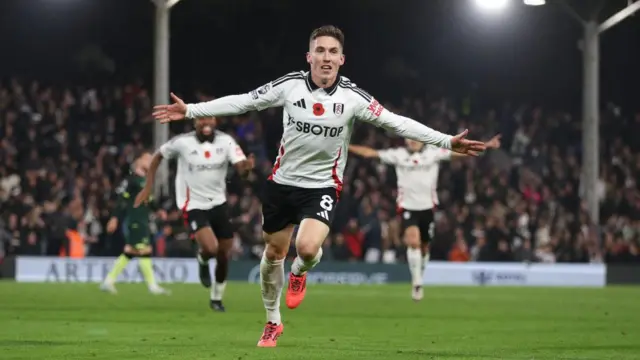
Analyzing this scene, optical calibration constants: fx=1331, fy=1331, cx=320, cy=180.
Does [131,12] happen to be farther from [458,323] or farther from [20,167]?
[458,323]

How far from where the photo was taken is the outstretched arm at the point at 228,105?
1061 centimetres

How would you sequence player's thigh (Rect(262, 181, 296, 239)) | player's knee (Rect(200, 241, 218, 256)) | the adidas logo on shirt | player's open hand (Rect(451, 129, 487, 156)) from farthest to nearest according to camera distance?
player's knee (Rect(200, 241, 218, 256)) → player's thigh (Rect(262, 181, 296, 239)) → the adidas logo on shirt → player's open hand (Rect(451, 129, 487, 156))

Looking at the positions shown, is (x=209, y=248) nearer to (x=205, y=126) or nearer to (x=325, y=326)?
(x=205, y=126)

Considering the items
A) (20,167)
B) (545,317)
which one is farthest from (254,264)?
(545,317)

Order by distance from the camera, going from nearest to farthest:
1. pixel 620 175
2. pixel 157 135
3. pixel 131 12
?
pixel 157 135
pixel 620 175
pixel 131 12

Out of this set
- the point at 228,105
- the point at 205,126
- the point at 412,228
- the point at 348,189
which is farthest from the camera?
the point at 348,189

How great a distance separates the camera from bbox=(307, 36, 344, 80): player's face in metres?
11.1

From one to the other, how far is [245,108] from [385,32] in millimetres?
29989

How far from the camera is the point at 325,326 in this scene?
48.1 ft

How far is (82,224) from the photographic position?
28.5 meters

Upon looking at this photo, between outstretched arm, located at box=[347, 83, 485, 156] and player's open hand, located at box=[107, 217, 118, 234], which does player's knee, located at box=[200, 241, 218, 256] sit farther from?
outstretched arm, located at box=[347, 83, 485, 156]

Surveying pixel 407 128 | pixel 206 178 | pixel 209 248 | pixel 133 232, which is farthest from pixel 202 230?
pixel 407 128

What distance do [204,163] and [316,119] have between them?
6523mm

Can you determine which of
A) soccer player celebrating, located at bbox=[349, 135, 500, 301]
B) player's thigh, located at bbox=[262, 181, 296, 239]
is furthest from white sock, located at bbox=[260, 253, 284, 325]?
soccer player celebrating, located at bbox=[349, 135, 500, 301]
